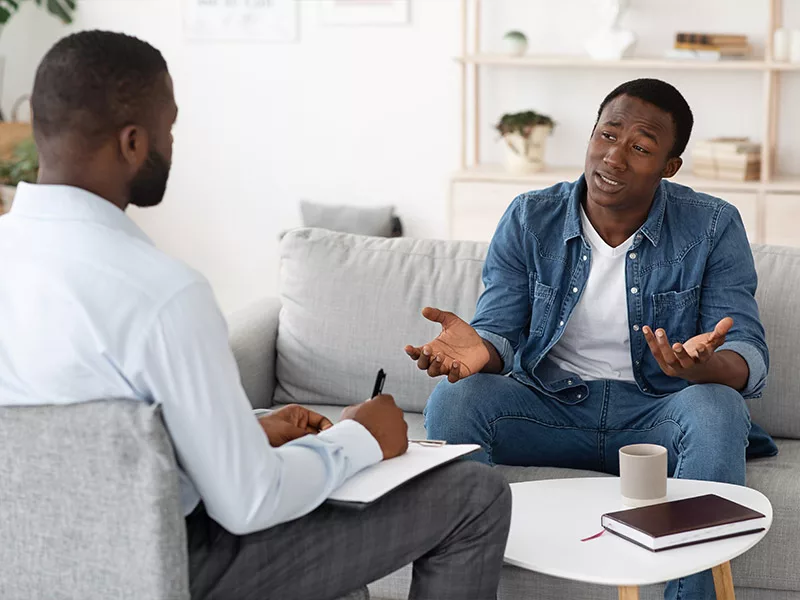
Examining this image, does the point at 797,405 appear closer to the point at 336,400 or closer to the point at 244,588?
the point at 336,400

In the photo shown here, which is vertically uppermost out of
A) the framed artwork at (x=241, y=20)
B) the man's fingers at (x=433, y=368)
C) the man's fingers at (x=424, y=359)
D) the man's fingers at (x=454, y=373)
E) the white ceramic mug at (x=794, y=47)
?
the framed artwork at (x=241, y=20)

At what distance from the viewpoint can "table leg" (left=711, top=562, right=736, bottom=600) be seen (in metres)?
1.75

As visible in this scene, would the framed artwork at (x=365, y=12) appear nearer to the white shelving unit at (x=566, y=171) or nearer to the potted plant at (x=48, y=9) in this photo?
the white shelving unit at (x=566, y=171)

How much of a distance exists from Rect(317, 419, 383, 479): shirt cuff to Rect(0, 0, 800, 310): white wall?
10.3 ft

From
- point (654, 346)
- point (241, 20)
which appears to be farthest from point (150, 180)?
point (241, 20)

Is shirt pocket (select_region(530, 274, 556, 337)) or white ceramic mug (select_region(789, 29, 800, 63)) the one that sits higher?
white ceramic mug (select_region(789, 29, 800, 63))

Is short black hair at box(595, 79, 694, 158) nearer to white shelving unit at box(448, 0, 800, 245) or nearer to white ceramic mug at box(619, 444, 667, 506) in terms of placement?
white ceramic mug at box(619, 444, 667, 506)

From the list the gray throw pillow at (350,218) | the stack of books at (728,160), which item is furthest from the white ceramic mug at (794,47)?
the gray throw pillow at (350,218)

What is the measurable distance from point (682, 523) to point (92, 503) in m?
0.80

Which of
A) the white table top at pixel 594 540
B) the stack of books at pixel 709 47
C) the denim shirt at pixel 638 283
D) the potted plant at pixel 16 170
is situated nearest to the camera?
the white table top at pixel 594 540

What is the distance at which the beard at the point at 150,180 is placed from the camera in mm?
1371

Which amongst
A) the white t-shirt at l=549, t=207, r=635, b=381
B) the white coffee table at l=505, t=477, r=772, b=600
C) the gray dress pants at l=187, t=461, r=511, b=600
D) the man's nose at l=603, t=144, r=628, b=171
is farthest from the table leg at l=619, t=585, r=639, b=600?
the man's nose at l=603, t=144, r=628, b=171

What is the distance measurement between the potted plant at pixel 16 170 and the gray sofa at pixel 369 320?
2153 mm

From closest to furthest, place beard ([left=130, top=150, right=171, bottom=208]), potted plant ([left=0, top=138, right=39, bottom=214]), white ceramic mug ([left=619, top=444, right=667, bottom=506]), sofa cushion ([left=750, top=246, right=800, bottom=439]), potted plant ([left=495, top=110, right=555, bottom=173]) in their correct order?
beard ([left=130, top=150, right=171, bottom=208])
white ceramic mug ([left=619, top=444, right=667, bottom=506])
sofa cushion ([left=750, top=246, right=800, bottom=439])
potted plant ([left=495, top=110, right=555, bottom=173])
potted plant ([left=0, top=138, right=39, bottom=214])
